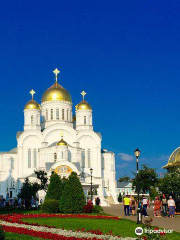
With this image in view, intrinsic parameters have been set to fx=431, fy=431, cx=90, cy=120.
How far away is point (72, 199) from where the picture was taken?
86.8 feet

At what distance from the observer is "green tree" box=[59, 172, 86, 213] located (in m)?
26.3

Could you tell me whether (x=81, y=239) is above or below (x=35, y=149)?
below

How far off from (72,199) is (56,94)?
39.0m

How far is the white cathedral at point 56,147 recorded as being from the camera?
192 feet

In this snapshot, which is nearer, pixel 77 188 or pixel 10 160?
pixel 77 188

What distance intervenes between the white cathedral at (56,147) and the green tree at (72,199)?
28714mm

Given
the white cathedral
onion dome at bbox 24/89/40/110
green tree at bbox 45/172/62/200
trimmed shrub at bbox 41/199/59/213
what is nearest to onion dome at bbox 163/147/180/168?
green tree at bbox 45/172/62/200

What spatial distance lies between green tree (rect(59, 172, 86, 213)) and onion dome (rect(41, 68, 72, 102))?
3775cm

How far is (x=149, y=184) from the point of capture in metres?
56.5

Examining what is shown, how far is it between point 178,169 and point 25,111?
38.9 meters

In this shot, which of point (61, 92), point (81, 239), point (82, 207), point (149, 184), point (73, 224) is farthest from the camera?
point (61, 92)

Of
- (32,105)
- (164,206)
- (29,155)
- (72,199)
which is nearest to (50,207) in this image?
(72,199)

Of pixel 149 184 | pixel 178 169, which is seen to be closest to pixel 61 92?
pixel 149 184

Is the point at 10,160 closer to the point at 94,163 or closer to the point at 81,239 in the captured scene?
the point at 94,163
